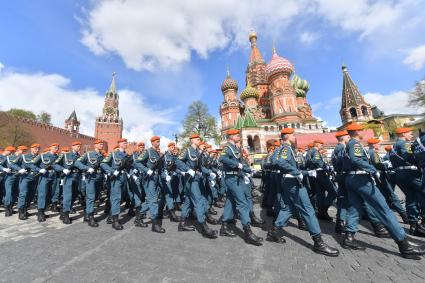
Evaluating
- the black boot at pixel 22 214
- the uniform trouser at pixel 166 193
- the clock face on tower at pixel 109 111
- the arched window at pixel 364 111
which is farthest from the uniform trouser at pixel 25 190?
the clock face on tower at pixel 109 111

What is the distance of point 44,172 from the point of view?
7027 mm

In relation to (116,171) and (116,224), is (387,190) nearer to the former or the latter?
(116,224)

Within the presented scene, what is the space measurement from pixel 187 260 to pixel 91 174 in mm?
4385

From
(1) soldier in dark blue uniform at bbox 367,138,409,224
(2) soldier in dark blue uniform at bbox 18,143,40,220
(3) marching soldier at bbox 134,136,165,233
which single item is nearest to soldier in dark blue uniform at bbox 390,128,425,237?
(1) soldier in dark blue uniform at bbox 367,138,409,224

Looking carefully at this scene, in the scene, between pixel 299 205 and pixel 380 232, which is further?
pixel 380 232

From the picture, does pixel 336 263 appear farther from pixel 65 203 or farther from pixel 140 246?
pixel 65 203

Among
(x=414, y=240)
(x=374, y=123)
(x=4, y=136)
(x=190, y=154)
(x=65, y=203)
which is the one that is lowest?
(x=414, y=240)

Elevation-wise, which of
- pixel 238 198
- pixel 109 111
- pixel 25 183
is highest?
pixel 109 111

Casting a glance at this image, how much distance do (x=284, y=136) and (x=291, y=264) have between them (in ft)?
8.08

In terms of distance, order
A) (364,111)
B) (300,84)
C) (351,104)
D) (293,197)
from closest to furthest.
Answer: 1. (293,197)
2. (364,111)
3. (351,104)
4. (300,84)

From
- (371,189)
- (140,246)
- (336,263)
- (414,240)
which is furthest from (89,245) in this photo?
(414,240)

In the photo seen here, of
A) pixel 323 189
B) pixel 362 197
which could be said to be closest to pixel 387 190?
pixel 323 189

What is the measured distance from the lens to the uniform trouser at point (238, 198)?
4.66 meters

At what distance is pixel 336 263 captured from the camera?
343cm
